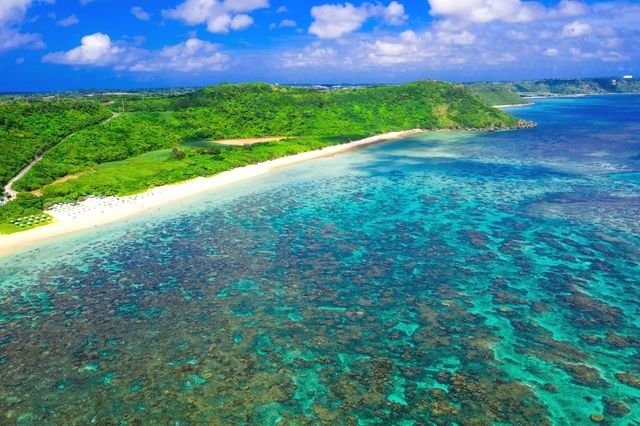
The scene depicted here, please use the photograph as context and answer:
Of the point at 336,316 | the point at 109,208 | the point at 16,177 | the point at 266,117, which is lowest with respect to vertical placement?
the point at 336,316

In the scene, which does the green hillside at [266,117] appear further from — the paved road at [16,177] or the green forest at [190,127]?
the paved road at [16,177]

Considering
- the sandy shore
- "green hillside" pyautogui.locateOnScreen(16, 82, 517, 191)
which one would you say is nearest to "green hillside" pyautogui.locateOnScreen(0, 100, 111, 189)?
"green hillside" pyautogui.locateOnScreen(16, 82, 517, 191)

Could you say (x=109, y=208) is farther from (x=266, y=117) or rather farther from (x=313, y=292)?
(x=266, y=117)

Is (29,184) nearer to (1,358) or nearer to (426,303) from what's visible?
(1,358)

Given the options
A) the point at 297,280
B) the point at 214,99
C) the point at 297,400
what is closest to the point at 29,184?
the point at 297,280

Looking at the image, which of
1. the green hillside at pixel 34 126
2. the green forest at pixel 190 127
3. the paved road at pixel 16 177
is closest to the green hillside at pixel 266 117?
the green forest at pixel 190 127

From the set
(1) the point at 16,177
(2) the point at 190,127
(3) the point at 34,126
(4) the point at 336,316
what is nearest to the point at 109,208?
(1) the point at 16,177
